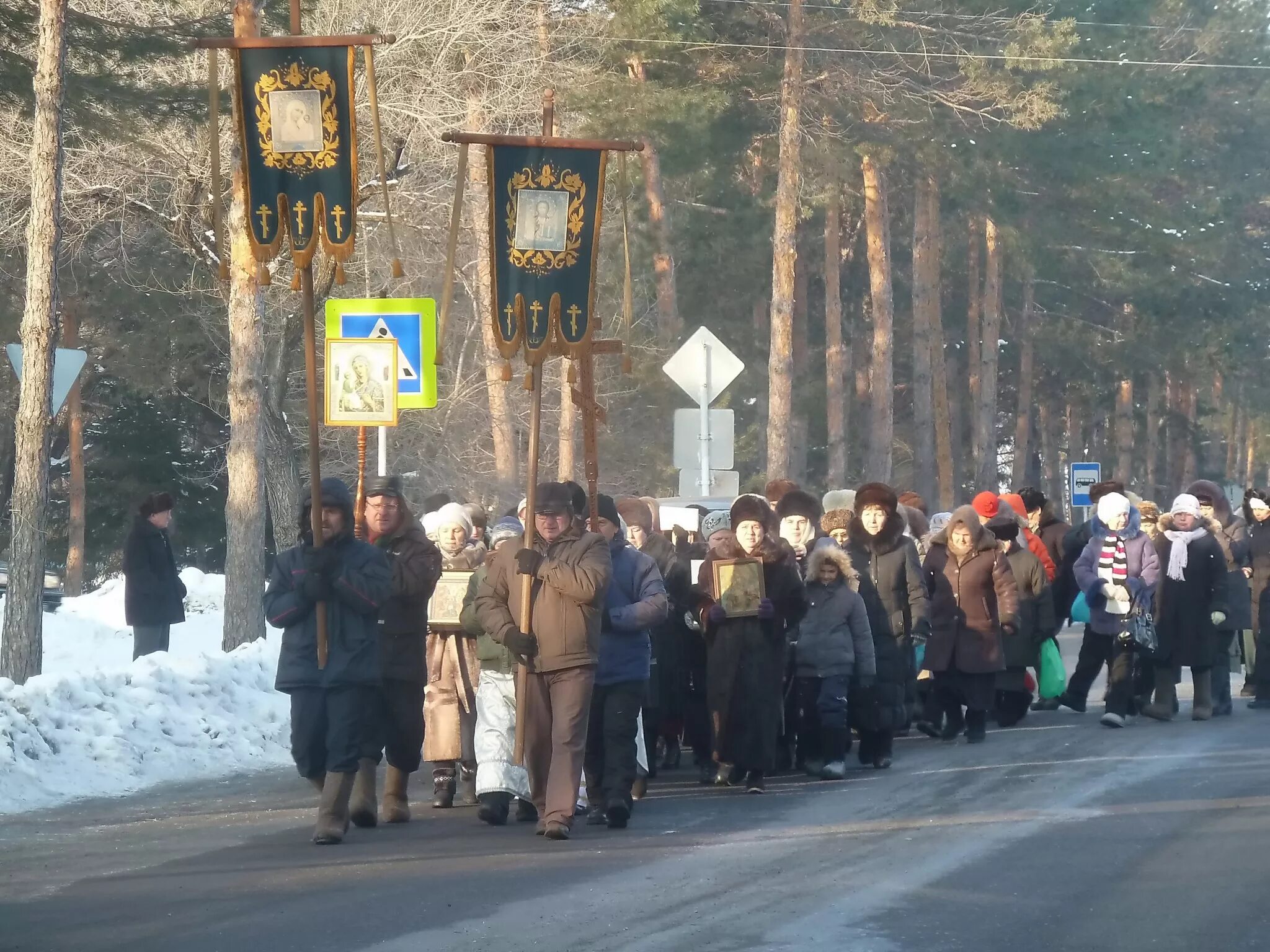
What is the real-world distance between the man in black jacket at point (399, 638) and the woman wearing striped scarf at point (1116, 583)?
692 centimetres

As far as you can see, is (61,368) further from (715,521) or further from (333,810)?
(333,810)

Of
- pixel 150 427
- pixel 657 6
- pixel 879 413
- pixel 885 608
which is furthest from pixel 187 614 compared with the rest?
pixel 885 608

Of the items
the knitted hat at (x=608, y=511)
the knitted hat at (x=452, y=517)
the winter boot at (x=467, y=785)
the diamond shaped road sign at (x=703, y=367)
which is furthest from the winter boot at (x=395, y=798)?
the diamond shaped road sign at (x=703, y=367)

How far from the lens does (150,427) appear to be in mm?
38812

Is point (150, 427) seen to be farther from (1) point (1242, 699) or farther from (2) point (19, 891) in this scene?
(2) point (19, 891)

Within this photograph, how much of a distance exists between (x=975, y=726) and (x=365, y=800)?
560 centimetres

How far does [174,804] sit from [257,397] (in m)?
7.85

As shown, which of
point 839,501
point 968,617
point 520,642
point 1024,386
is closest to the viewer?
point 520,642

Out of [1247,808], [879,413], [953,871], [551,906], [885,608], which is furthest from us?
[879,413]

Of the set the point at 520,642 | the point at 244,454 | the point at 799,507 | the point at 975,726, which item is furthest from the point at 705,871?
the point at 244,454

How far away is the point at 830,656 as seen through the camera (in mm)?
12586

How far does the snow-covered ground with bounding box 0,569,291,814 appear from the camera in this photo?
12062 millimetres

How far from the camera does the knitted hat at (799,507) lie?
528 inches

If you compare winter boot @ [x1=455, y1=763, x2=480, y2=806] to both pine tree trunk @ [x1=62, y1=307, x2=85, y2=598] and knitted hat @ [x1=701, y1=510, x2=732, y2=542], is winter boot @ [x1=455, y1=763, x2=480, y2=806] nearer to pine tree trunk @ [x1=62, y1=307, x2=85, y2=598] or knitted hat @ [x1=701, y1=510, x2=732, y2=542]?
knitted hat @ [x1=701, y1=510, x2=732, y2=542]
